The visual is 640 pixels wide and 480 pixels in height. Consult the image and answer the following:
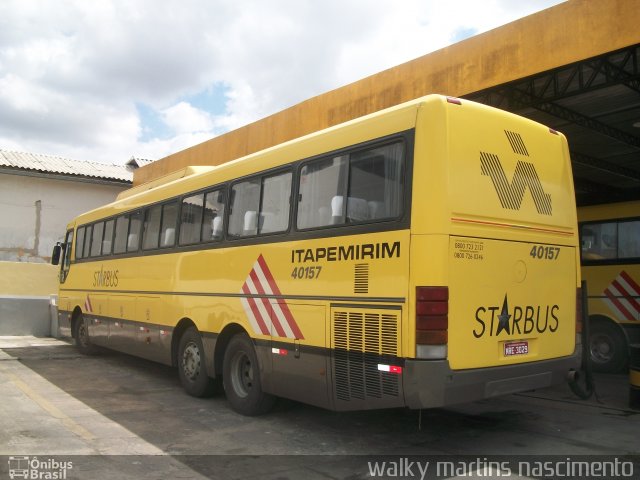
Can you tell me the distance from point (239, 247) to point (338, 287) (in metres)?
2.05

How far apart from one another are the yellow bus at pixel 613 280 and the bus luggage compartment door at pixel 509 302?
553cm

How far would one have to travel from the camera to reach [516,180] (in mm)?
5777

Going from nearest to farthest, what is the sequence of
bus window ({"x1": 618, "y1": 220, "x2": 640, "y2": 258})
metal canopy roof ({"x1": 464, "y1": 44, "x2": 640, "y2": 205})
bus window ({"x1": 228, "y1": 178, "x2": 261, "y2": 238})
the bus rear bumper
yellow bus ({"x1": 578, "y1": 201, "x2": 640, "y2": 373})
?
the bus rear bumper, bus window ({"x1": 228, "y1": 178, "x2": 261, "y2": 238}), metal canopy roof ({"x1": 464, "y1": 44, "x2": 640, "y2": 205}), yellow bus ({"x1": 578, "y1": 201, "x2": 640, "y2": 373}), bus window ({"x1": 618, "y1": 220, "x2": 640, "y2": 258})

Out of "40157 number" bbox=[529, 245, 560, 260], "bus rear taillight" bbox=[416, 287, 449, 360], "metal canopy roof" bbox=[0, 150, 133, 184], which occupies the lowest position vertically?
"bus rear taillight" bbox=[416, 287, 449, 360]

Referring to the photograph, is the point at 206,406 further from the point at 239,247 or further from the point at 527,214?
the point at 527,214

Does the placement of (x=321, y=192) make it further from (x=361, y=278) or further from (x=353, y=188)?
(x=361, y=278)

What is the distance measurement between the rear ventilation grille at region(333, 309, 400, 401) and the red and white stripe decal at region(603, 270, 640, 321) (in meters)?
7.66

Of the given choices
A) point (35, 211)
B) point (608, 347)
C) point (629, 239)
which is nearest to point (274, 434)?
point (608, 347)

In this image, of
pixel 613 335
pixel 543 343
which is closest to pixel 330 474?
pixel 543 343

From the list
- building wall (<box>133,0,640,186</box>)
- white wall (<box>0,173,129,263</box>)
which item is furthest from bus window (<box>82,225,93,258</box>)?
white wall (<box>0,173,129,263</box>)

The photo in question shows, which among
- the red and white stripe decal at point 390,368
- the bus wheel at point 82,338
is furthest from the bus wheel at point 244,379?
the bus wheel at point 82,338

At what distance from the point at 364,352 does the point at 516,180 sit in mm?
2306

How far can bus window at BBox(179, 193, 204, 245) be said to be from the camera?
8.40 m

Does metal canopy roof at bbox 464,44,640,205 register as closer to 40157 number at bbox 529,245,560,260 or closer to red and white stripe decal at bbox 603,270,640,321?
red and white stripe decal at bbox 603,270,640,321
